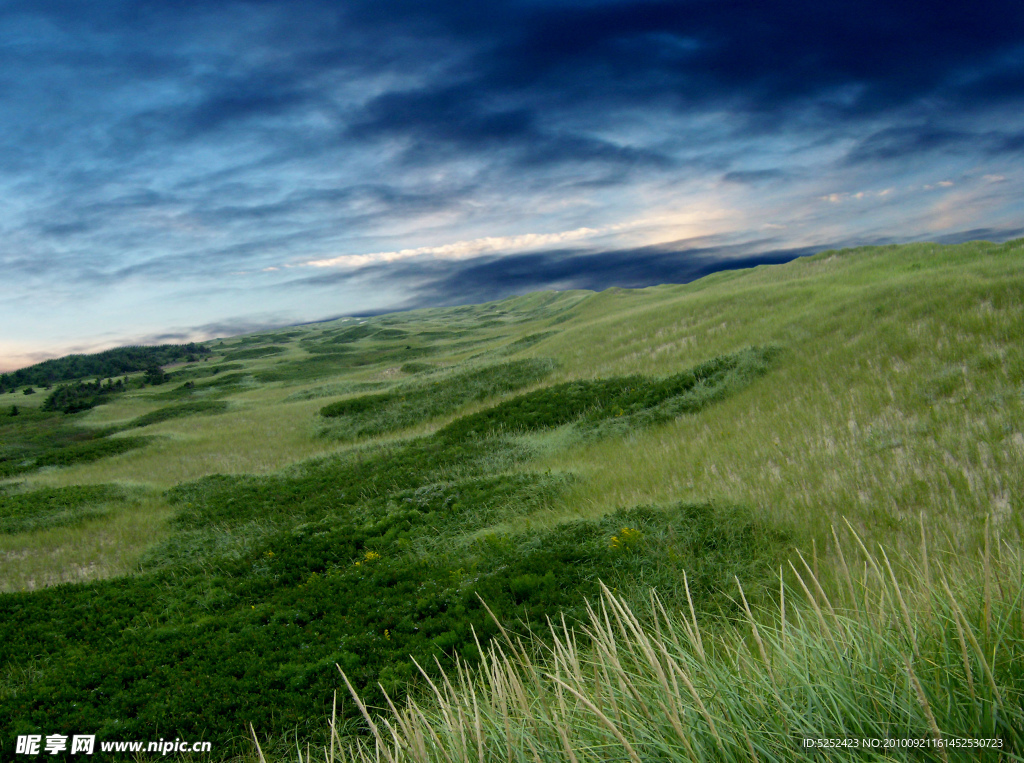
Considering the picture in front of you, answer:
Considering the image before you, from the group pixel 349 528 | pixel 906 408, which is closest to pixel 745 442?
pixel 906 408

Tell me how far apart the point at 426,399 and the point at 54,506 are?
15.2 m

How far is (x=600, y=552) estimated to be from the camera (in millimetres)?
7875

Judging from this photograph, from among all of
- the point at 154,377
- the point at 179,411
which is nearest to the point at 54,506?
the point at 179,411

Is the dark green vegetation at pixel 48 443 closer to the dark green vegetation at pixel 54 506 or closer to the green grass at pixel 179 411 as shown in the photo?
the green grass at pixel 179 411

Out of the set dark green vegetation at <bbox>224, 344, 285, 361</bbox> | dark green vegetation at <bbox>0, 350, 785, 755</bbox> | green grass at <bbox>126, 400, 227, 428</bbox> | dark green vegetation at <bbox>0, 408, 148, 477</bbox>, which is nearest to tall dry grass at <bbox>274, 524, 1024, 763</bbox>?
dark green vegetation at <bbox>0, 350, 785, 755</bbox>

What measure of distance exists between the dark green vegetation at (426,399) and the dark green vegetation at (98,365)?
223 feet

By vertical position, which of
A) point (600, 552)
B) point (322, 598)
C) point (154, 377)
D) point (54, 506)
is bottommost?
point (322, 598)

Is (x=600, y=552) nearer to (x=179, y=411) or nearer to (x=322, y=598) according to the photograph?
(x=322, y=598)

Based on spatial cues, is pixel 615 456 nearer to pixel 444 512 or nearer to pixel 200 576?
pixel 444 512

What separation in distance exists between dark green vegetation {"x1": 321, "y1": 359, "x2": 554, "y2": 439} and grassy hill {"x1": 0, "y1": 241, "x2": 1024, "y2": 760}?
364cm

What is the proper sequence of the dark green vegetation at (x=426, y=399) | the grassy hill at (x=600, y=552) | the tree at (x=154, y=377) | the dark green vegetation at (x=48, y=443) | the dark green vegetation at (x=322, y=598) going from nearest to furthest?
1. the grassy hill at (x=600, y=552)
2. the dark green vegetation at (x=322, y=598)
3. the dark green vegetation at (x=426, y=399)
4. the dark green vegetation at (x=48, y=443)
5. the tree at (x=154, y=377)

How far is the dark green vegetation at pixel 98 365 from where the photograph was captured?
79.8m

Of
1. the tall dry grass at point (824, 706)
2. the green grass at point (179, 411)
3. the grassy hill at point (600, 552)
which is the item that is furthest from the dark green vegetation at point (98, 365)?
the tall dry grass at point (824, 706)

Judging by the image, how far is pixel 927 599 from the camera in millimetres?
2451
